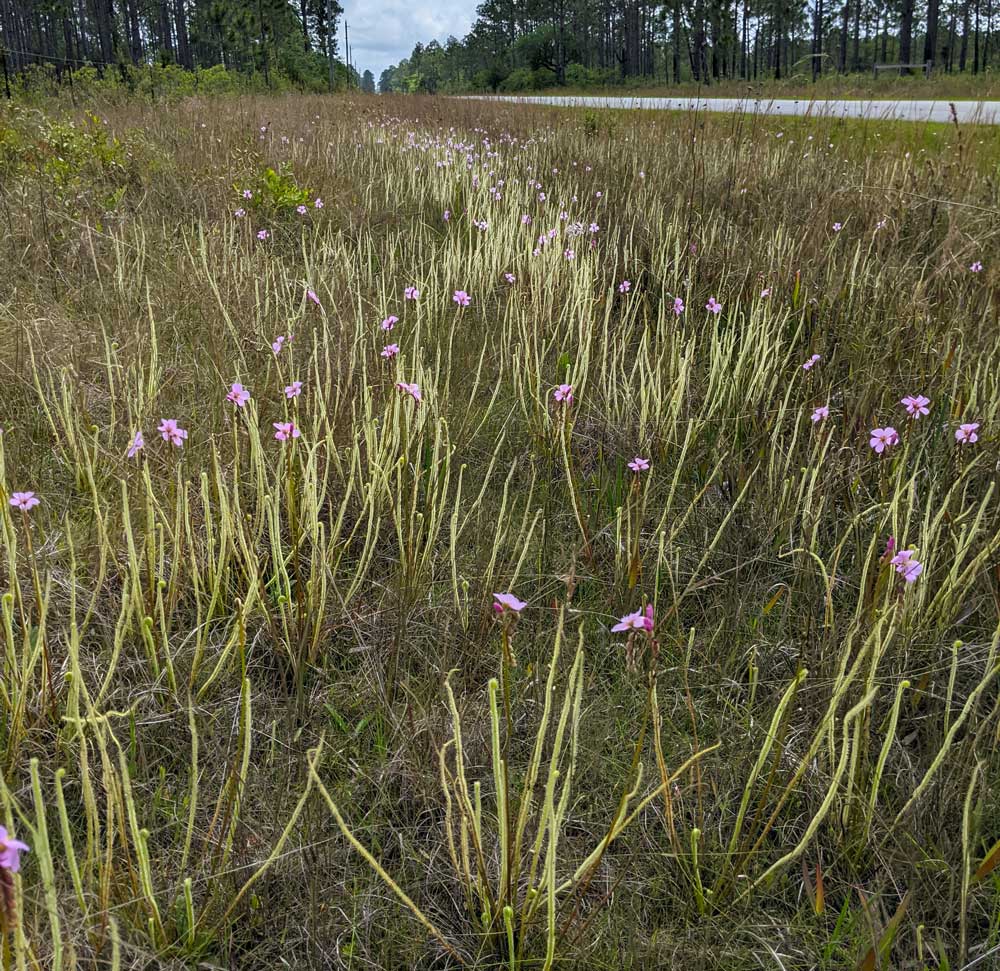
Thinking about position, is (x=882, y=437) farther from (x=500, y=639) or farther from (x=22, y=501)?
(x=22, y=501)

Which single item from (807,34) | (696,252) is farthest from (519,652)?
(807,34)

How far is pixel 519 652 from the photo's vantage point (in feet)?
5.41

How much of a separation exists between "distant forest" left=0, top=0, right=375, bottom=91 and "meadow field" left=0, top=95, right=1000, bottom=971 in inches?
878

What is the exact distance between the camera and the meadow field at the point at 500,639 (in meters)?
1.10

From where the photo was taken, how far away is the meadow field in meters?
1.10

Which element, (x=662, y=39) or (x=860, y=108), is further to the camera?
(x=662, y=39)

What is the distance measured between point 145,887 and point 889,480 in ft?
6.18

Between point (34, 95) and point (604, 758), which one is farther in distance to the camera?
point (34, 95)

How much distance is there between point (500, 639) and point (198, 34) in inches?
2437

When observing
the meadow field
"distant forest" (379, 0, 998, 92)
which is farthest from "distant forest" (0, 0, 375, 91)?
the meadow field

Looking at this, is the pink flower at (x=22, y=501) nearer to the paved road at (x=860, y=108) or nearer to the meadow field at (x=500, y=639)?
the meadow field at (x=500, y=639)

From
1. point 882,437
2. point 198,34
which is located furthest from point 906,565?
point 198,34

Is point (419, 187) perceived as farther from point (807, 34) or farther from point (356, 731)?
point (807, 34)

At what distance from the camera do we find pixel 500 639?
1.67 meters
